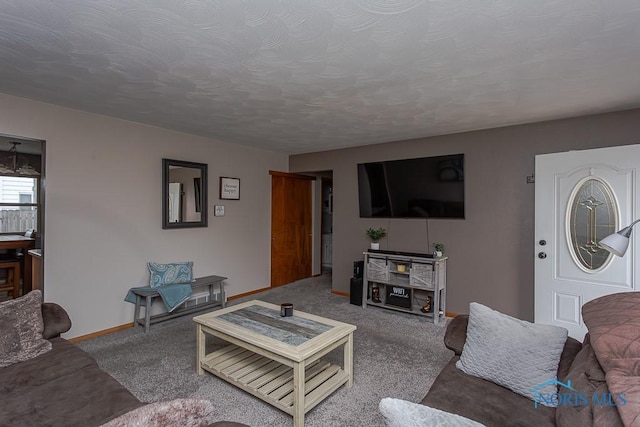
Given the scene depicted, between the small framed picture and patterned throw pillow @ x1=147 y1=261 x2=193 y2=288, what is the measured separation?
42.8 inches

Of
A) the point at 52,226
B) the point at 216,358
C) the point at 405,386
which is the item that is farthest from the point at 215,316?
the point at 52,226

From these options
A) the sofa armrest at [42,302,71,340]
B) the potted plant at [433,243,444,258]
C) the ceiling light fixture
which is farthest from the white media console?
the ceiling light fixture

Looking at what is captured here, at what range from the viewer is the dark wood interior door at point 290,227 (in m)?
5.50

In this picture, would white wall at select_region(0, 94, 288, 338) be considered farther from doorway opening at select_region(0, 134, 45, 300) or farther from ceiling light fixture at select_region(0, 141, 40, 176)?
ceiling light fixture at select_region(0, 141, 40, 176)

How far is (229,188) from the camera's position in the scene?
4680mm

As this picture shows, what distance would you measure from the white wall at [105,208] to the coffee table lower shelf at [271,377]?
1.66 meters

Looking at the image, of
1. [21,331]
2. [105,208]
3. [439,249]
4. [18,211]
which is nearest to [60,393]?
[21,331]

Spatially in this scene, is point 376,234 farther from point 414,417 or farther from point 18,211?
point 18,211

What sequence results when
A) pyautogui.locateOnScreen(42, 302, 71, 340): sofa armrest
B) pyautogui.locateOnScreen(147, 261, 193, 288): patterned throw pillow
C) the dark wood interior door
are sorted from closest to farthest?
pyautogui.locateOnScreen(42, 302, 71, 340): sofa armrest, pyautogui.locateOnScreen(147, 261, 193, 288): patterned throw pillow, the dark wood interior door

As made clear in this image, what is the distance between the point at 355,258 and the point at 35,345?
3.76 m

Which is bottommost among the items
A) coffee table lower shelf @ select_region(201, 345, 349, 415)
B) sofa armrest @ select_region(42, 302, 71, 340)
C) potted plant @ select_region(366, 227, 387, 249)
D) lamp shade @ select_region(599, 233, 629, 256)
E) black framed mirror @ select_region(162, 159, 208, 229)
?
coffee table lower shelf @ select_region(201, 345, 349, 415)

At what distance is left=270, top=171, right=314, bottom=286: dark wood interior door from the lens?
5.50m

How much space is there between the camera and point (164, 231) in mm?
3938

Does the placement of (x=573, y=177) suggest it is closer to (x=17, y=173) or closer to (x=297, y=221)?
(x=297, y=221)
